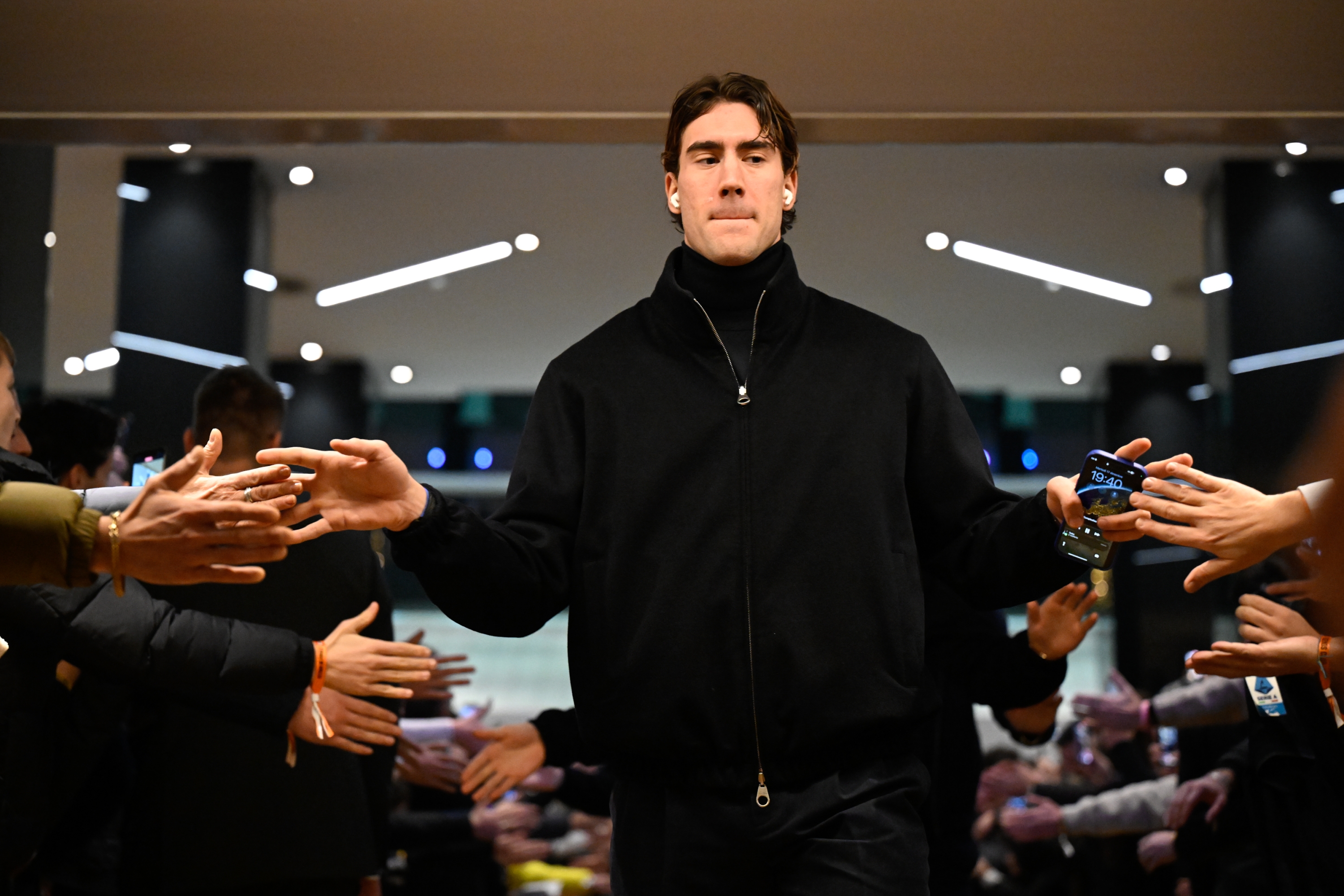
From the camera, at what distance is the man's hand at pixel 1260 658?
264 centimetres

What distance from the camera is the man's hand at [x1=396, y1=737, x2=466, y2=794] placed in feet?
13.3

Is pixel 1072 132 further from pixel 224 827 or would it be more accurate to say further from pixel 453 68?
pixel 224 827

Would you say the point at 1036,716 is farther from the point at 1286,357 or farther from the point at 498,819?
the point at 1286,357

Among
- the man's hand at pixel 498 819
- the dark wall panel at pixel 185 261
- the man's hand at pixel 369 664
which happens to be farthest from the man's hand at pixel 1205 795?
the dark wall panel at pixel 185 261

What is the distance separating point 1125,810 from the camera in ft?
14.4

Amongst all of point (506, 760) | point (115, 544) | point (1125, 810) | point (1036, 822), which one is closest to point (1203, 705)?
point (1125, 810)

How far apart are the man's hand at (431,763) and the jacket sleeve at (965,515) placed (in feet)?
7.41

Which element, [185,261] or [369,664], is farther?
[185,261]

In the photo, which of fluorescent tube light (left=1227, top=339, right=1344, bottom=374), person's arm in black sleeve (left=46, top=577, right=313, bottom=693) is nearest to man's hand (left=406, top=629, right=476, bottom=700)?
person's arm in black sleeve (left=46, top=577, right=313, bottom=693)

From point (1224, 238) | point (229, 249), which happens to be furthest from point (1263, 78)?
point (229, 249)

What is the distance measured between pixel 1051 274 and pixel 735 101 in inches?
99.7

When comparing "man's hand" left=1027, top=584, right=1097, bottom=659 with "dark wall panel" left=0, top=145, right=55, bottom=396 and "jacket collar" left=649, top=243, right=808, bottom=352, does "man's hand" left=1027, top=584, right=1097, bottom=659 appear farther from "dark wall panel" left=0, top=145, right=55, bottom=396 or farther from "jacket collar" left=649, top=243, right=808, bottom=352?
"dark wall panel" left=0, top=145, right=55, bottom=396

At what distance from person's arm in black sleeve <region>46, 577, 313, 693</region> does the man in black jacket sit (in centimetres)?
92

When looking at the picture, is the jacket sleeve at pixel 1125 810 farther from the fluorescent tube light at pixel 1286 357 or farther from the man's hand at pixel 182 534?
the man's hand at pixel 182 534
